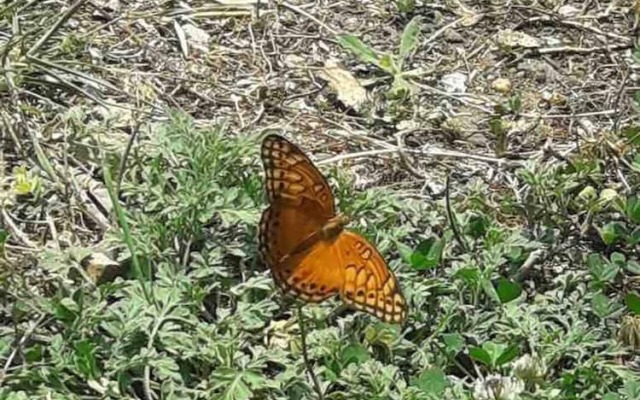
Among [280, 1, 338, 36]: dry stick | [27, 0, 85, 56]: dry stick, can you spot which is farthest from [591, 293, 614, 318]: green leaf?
[27, 0, 85, 56]: dry stick

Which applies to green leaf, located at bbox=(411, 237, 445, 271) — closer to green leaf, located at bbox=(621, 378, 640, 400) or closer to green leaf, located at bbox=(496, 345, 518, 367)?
green leaf, located at bbox=(496, 345, 518, 367)

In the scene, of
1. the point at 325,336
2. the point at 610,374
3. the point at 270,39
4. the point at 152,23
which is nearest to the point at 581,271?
A: the point at 610,374

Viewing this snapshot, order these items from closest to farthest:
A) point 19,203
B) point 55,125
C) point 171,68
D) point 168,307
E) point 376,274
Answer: point 376,274, point 168,307, point 19,203, point 55,125, point 171,68

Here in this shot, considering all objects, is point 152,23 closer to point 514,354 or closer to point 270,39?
point 270,39

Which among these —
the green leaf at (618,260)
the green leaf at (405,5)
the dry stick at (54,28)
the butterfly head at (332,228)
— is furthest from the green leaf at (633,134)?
the dry stick at (54,28)

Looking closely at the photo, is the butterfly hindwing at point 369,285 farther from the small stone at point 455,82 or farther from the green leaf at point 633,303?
the small stone at point 455,82
